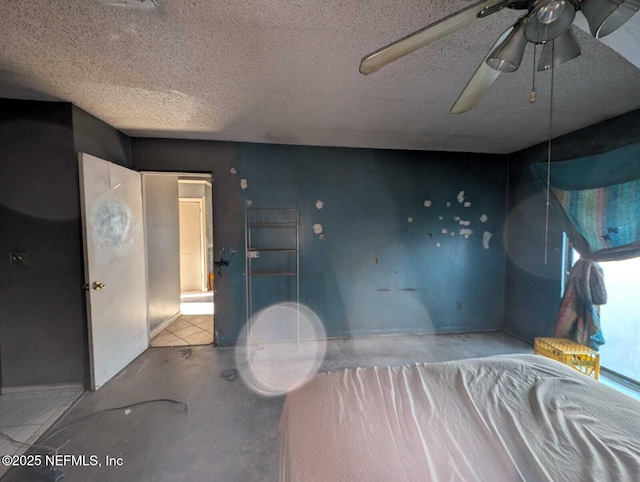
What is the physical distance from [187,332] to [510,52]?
398 centimetres

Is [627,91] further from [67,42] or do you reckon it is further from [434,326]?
[67,42]

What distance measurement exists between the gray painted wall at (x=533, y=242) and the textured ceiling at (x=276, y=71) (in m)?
0.21

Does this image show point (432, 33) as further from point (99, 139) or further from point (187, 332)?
point (187, 332)

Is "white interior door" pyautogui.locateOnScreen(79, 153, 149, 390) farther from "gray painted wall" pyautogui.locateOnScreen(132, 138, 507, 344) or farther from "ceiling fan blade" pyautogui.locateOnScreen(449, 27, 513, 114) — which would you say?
"ceiling fan blade" pyautogui.locateOnScreen(449, 27, 513, 114)

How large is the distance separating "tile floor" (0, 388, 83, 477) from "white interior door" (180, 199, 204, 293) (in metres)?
3.68

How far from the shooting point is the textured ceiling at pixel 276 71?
1.21 m

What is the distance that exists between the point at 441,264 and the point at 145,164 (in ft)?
12.2

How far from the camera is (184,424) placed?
1.83 m

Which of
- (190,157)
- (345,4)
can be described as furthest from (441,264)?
(190,157)

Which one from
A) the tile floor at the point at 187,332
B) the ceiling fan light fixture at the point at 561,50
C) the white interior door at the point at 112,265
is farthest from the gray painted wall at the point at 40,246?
the ceiling fan light fixture at the point at 561,50

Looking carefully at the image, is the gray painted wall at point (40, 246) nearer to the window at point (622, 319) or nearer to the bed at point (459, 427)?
the bed at point (459, 427)

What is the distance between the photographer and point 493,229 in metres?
3.47

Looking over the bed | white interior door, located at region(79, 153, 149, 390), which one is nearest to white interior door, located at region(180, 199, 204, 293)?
white interior door, located at region(79, 153, 149, 390)

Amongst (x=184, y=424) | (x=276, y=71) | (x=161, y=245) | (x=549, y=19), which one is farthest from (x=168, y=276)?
(x=549, y=19)
